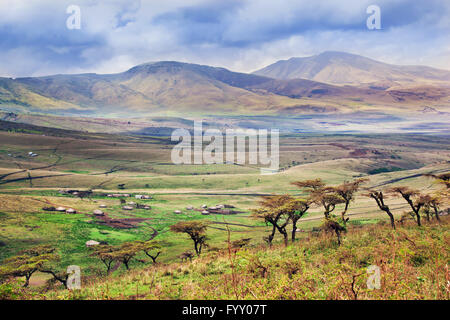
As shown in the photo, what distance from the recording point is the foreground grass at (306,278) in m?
5.27

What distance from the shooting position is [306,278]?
6805 millimetres

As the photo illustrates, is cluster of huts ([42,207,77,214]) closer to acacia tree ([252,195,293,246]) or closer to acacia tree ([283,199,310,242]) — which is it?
acacia tree ([252,195,293,246])

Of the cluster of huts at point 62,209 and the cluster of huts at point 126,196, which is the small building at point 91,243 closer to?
the cluster of huts at point 62,209

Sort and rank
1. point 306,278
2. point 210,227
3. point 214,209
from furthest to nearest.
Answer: point 214,209
point 210,227
point 306,278

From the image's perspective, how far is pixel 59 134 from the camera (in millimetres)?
139375

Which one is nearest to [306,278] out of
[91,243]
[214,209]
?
[91,243]

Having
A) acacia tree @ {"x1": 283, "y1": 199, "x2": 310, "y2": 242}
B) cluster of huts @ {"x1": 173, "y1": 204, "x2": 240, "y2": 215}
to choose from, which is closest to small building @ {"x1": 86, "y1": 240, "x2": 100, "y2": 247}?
cluster of huts @ {"x1": 173, "y1": 204, "x2": 240, "y2": 215}

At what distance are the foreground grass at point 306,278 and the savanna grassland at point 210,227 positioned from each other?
0.05 meters

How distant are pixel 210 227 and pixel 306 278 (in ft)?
124

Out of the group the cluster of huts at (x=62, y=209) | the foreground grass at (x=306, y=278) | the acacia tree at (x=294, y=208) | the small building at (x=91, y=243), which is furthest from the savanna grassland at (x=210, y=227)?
the acacia tree at (x=294, y=208)

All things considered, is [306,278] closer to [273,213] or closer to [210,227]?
[273,213]

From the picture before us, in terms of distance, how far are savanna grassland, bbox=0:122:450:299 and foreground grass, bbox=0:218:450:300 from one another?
52mm
